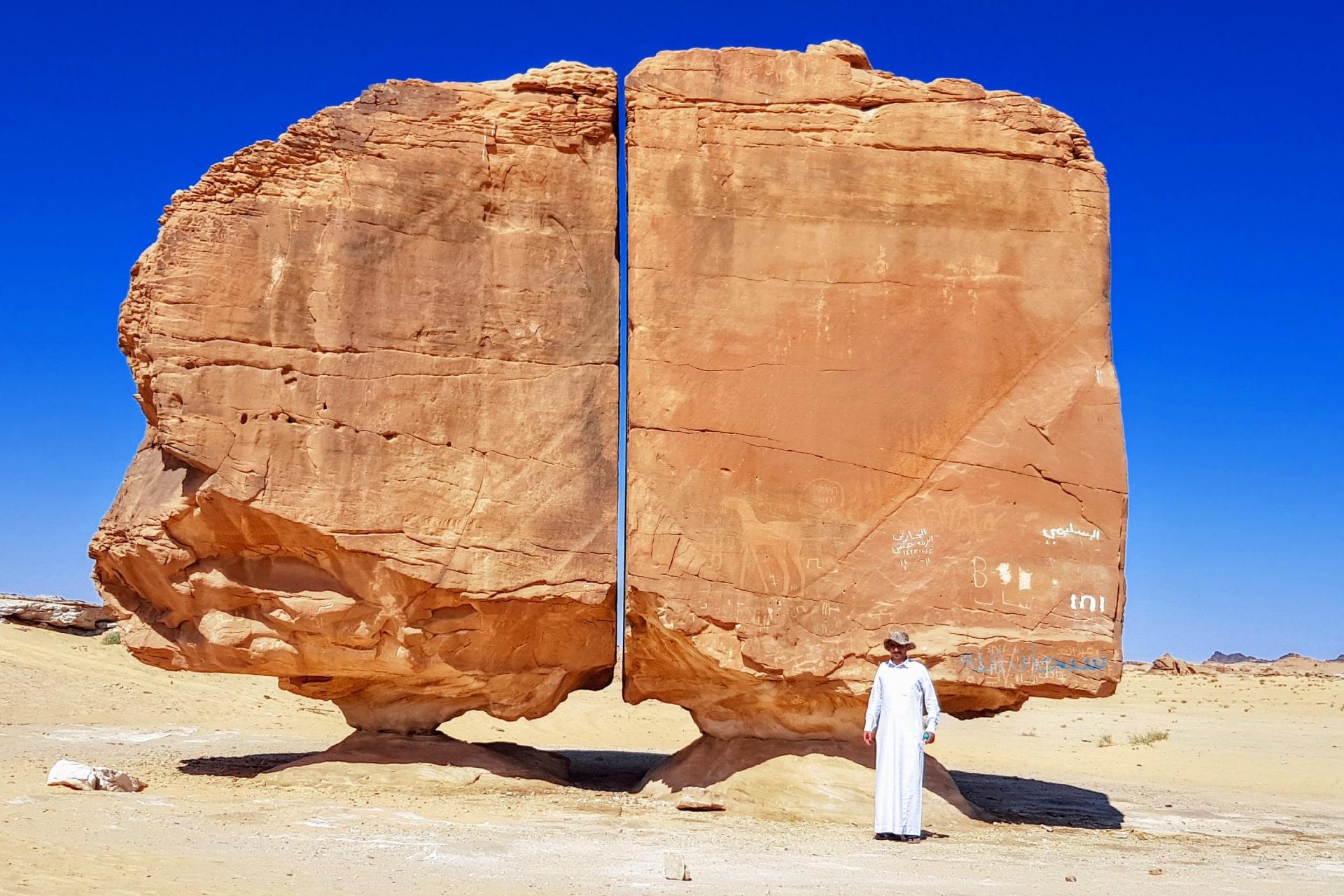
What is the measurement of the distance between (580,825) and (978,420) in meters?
3.51

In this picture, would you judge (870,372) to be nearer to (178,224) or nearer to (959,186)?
(959,186)

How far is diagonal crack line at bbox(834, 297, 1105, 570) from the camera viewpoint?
7.61 m

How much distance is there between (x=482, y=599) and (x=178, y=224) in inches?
120

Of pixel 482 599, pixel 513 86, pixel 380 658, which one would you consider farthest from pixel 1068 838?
pixel 513 86

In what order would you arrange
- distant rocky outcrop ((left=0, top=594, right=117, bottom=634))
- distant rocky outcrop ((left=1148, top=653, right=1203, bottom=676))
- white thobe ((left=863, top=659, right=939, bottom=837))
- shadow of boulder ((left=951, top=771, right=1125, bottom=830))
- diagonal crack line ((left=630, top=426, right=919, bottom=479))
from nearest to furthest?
white thobe ((left=863, top=659, right=939, bottom=837)) < diagonal crack line ((left=630, top=426, right=919, bottom=479)) < shadow of boulder ((left=951, top=771, right=1125, bottom=830)) < distant rocky outcrop ((left=0, top=594, right=117, bottom=634)) < distant rocky outcrop ((left=1148, top=653, right=1203, bottom=676))

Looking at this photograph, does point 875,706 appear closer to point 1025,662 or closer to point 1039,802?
point 1025,662

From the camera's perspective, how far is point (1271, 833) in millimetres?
7707

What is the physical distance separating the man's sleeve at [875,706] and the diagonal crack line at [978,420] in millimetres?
803

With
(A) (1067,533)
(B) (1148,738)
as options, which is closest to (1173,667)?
(B) (1148,738)

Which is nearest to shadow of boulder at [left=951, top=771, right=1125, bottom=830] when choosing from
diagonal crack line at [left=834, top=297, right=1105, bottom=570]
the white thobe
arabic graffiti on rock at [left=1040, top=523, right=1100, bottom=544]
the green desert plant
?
the white thobe

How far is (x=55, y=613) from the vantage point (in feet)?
57.7

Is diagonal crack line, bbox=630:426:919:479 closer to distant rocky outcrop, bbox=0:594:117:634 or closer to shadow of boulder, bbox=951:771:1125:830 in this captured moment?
shadow of boulder, bbox=951:771:1125:830

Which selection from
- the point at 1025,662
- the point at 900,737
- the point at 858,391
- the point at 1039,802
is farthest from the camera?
the point at 1039,802

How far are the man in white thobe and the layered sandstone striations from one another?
6.26 ft
